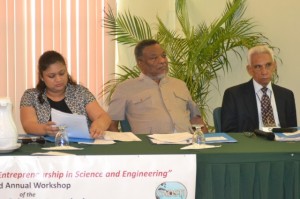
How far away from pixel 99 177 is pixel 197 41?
2803 millimetres

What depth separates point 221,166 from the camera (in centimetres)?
Answer: 232

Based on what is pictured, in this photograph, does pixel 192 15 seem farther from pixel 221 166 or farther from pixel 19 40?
pixel 221 166

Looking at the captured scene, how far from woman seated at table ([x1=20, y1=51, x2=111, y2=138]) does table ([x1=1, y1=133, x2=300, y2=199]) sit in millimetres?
645

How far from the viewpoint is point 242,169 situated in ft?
7.68

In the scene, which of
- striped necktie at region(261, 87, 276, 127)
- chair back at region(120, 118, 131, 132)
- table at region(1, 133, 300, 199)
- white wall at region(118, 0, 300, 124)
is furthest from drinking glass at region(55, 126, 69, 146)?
white wall at region(118, 0, 300, 124)

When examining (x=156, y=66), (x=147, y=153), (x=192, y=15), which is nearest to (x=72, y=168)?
(x=147, y=153)

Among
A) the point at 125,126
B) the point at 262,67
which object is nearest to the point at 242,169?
the point at 262,67

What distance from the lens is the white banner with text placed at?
219 centimetres

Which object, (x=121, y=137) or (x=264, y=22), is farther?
(x=264, y=22)

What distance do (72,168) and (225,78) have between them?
3198mm

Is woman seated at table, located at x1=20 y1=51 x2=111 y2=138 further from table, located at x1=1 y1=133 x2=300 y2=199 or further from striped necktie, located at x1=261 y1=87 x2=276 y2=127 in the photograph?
striped necktie, located at x1=261 y1=87 x2=276 y2=127

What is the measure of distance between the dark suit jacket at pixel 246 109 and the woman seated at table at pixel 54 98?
0.89 metres

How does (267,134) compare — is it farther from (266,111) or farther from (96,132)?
Result: (96,132)

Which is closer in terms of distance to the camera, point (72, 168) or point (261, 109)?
point (72, 168)
